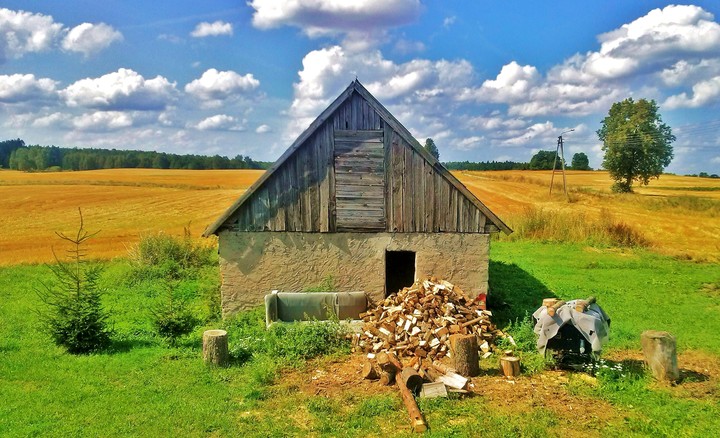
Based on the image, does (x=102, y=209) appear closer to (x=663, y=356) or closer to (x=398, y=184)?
(x=398, y=184)

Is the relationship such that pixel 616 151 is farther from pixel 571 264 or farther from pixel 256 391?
pixel 256 391

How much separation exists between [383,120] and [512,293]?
7.74 metres

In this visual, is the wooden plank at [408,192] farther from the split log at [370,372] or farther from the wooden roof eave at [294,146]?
the split log at [370,372]

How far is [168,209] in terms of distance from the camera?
42500 millimetres

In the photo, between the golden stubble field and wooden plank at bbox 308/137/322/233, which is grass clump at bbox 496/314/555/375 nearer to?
wooden plank at bbox 308/137/322/233

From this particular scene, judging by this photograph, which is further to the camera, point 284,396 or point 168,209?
point 168,209

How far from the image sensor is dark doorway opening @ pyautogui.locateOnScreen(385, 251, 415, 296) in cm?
1733

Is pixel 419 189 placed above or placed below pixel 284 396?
above

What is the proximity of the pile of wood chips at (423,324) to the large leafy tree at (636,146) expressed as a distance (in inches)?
1964

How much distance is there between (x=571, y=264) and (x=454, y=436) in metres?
17.3

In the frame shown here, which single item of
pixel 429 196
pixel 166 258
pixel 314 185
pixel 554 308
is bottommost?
pixel 166 258

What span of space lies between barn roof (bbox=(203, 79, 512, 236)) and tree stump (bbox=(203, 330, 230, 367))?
137 inches

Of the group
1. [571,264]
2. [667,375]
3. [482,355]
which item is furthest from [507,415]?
[571,264]

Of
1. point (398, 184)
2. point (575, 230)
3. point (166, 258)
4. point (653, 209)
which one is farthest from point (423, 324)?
point (653, 209)
